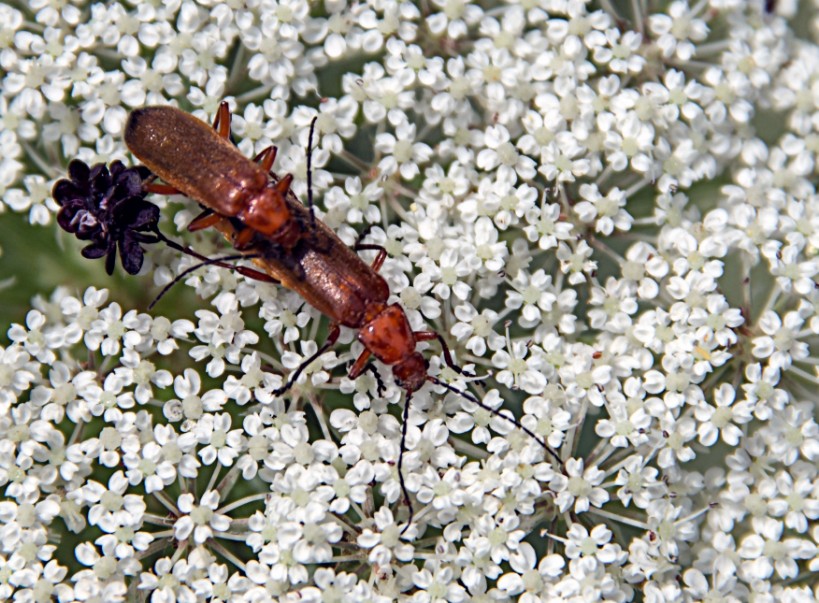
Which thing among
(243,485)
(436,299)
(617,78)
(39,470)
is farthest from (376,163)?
(39,470)

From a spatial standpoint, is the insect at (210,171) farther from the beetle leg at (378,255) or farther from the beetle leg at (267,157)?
the beetle leg at (378,255)

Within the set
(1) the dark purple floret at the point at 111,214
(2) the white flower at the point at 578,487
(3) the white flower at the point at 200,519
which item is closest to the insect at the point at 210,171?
(1) the dark purple floret at the point at 111,214

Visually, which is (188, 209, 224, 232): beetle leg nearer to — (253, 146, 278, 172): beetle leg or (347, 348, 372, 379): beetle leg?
(253, 146, 278, 172): beetle leg

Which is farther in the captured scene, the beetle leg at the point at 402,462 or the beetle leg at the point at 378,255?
the beetle leg at the point at 378,255

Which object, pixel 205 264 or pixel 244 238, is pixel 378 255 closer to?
pixel 244 238

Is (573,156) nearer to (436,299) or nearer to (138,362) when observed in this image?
(436,299)

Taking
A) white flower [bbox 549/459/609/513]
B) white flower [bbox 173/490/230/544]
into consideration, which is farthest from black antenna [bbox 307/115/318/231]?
white flower [bbox 549/459/609/513]
